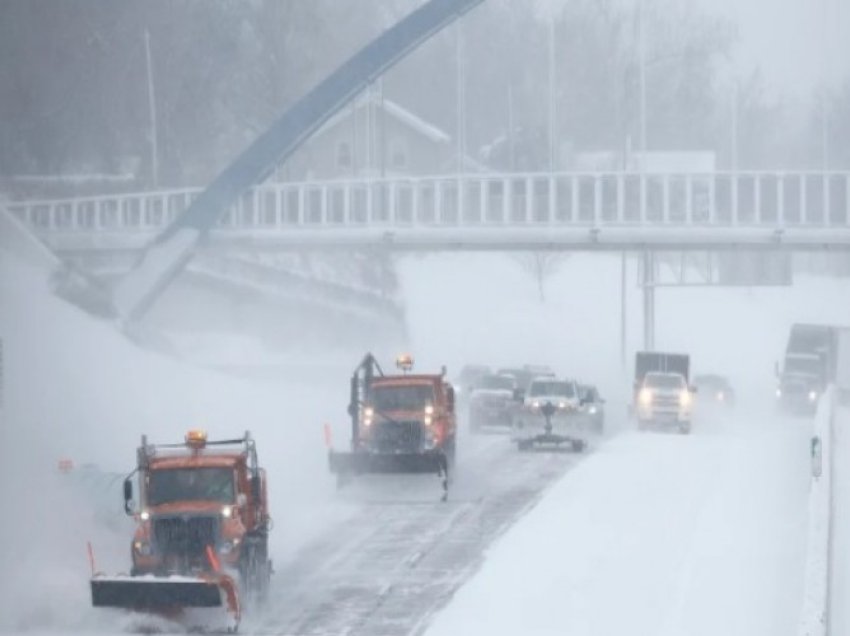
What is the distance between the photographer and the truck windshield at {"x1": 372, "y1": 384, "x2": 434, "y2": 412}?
35.2 metres

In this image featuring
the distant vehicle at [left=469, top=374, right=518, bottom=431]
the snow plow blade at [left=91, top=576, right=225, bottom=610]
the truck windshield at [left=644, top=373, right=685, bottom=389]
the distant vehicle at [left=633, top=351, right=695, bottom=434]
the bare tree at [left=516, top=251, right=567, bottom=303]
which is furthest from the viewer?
the bare tree at [left=516, top=251, right=567, bottom=303]

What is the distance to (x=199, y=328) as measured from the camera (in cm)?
7212

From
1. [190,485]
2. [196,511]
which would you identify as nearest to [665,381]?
[190,485]

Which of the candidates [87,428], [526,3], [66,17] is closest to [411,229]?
[66,17]

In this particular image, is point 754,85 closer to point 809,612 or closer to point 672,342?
point 672,342

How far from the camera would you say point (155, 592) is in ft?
68.4

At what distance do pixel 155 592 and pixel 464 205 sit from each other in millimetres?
62060

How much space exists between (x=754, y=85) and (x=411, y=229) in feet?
188

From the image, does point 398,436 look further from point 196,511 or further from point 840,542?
point 196,511

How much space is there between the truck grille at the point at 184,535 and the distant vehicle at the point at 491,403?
96.4ft

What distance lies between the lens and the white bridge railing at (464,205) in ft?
229

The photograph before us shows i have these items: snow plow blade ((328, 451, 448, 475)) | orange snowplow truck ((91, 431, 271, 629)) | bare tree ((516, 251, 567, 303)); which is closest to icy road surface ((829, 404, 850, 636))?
orange snowplow truck ((91, 431, 271, 629))

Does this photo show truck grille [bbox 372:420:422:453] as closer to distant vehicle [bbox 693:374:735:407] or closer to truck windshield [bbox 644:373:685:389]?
truck windshield [bbox 644:373:685:389]

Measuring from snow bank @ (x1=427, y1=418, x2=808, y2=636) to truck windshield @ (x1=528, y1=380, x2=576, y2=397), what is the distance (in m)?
6.51
